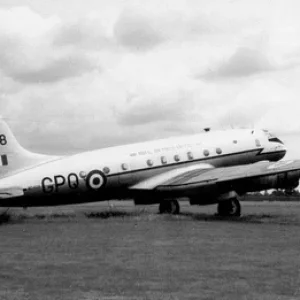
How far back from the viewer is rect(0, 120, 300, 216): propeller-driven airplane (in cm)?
2761

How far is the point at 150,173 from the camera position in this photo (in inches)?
1200

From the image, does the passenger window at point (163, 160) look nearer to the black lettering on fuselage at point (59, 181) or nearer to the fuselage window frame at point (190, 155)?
the fuselage window frame at point (190, 155)

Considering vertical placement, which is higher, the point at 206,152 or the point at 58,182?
the point at 206,152

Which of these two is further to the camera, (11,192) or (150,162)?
(150,162)

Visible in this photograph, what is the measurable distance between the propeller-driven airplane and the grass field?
6551 mm

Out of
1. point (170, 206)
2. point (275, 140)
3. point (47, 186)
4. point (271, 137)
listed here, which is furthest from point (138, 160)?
point (275, 140)

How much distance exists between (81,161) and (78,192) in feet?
5.48

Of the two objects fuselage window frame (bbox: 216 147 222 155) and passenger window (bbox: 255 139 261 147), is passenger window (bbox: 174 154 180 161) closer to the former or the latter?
fuselage window frame (bbox: 216 147 222 155)

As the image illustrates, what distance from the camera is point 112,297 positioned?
9227mm

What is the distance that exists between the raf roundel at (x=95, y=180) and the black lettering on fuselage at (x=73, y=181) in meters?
0.60

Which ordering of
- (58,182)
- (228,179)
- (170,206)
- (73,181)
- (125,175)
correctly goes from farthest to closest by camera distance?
(170,206), (125,175), (73,181), (58,182), (228,179)

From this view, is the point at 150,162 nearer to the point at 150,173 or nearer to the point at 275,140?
the point at 150,173

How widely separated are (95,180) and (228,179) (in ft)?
22.6

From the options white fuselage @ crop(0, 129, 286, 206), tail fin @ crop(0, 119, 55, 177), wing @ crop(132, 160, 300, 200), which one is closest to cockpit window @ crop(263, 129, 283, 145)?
white fuselage @ crop(0, 129, 286, 206)
